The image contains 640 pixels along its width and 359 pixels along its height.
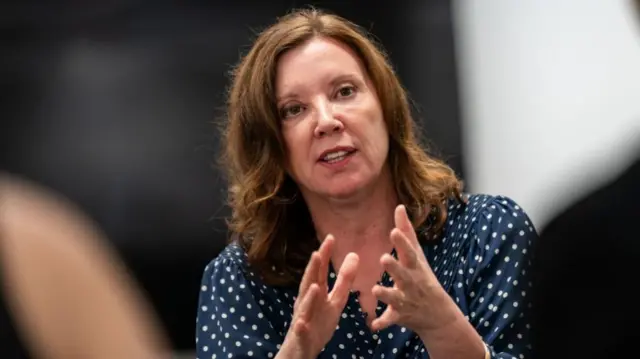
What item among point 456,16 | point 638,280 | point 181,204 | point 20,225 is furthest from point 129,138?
point 638,280

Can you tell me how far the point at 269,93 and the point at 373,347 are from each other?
1.36 ft

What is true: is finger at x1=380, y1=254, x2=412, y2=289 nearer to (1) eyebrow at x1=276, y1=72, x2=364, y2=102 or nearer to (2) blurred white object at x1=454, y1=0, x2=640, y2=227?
(1) eyebrow at x1=276, y1=72, x2=364, y2=102

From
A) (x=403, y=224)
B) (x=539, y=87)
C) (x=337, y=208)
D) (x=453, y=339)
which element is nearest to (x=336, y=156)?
(x=337, y=208)

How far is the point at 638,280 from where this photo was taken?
Answer: 469mm

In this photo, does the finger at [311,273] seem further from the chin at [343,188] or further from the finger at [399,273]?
the chin at [343,188]

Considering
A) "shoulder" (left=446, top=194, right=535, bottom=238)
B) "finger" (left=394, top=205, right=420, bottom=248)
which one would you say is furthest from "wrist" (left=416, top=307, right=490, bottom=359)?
"shoulder" (left=446, top=194, right=535, bottom=238)

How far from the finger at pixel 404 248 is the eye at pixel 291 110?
36 cm

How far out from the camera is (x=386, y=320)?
1.06 metres

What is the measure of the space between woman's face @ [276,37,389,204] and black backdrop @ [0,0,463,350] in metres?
0.89

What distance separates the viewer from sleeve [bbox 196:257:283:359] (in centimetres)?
129

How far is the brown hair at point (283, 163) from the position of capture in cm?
138

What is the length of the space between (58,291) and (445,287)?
80cm

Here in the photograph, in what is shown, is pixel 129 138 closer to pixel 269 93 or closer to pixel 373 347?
pixel 269 93

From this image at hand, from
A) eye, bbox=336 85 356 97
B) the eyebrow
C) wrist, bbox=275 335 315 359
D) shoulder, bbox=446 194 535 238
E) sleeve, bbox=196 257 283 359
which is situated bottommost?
sleeve, bbox=196 257 283 359
